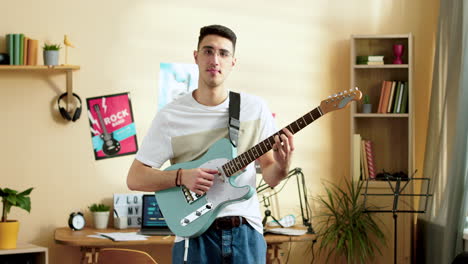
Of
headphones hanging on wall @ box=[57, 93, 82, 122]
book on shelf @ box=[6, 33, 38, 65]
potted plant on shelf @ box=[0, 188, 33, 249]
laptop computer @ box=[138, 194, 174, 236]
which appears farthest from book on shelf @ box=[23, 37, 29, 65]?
laptop computer @ box=[138, 194, 174, 236]

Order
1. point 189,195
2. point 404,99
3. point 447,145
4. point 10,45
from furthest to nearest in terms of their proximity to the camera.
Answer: point 404,99 < point 10,45 < point 447,145 < point 189,195

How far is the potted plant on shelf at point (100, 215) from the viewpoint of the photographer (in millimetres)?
4379

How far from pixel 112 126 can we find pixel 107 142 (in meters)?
0.11

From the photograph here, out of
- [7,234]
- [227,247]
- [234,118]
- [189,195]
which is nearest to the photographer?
[227,247]

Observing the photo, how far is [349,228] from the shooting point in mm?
4574

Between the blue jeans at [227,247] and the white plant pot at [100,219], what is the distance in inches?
85.3

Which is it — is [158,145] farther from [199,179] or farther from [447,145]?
[447,145]

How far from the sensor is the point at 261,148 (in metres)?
2.34

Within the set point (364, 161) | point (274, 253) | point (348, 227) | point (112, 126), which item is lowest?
point (274, 253)

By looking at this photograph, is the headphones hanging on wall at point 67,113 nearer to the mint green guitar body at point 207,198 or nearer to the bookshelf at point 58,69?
the bookshelf at point 58,69

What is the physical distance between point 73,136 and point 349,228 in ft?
6.11

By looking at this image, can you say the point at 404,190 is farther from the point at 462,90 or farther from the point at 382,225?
the point at 462,90

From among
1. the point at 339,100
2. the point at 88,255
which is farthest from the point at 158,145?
the point at 88,255

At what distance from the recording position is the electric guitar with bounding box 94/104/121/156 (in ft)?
14.8
